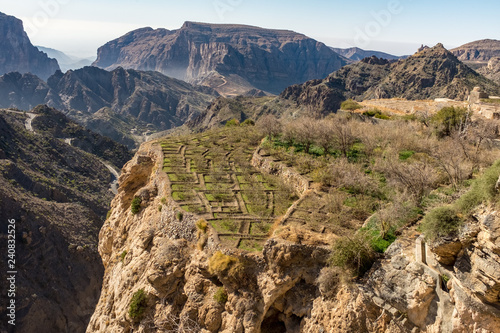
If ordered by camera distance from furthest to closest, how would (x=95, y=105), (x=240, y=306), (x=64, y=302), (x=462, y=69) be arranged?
(x=95, y=105) < (x=462, y=69) < (x=64, y=302) < (x=240, y=306)

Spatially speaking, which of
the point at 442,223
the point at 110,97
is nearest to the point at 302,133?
the point at 442,223

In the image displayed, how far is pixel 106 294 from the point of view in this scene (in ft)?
63.1

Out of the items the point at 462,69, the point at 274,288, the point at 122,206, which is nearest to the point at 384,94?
the point at 462,69

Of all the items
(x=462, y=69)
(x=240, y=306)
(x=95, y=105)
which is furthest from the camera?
(x=95, y=105)

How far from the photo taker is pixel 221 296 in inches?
534

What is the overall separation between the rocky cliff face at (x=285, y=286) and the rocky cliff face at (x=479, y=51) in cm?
20619

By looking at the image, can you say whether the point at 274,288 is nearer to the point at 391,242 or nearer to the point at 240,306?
the point at 240,306

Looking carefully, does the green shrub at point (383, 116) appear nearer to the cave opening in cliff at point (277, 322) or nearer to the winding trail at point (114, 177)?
the cave opening in cliff at point (277, 322)

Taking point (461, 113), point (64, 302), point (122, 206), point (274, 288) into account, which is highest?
point (461, 113)

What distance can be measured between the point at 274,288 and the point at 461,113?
70.0ft

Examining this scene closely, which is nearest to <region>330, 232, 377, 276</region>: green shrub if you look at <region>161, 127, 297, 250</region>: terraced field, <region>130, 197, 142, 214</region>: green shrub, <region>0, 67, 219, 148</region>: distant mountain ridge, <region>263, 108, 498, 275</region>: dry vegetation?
<region>263, 108, 498, 275</region>: dry vegetation

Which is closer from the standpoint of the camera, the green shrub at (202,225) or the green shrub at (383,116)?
the green shrub at (202,225)

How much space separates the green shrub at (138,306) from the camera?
1512cm

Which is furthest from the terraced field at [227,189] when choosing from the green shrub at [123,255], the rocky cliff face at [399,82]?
the rocky cliff face at [399,82]
